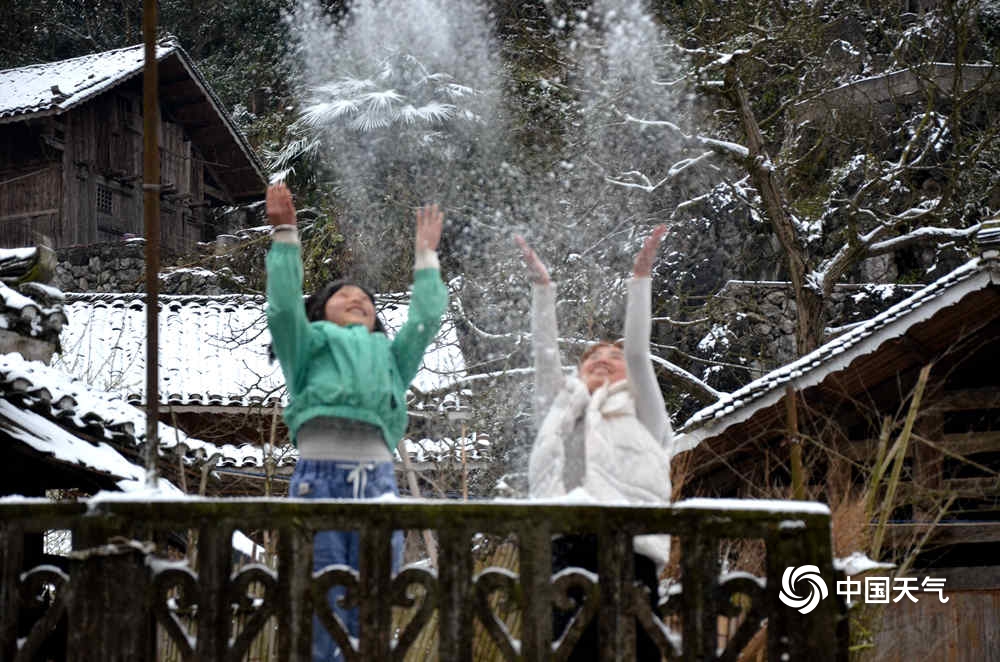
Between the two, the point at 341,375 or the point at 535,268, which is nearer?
the point at 341,375

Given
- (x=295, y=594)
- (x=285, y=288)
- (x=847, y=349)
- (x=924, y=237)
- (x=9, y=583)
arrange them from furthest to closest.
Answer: (x=924, y=237), (x=847, y=349), (x=285, y=288), (x=9, y=583), (x=295, y=594)

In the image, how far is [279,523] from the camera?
275cm

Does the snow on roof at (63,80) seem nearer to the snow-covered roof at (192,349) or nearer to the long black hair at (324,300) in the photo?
the snow-covered roof at (192,349)

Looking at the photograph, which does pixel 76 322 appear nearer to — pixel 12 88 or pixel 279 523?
pixel 12 88

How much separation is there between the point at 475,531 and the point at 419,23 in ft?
57.2

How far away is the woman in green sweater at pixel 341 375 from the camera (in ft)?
10.8

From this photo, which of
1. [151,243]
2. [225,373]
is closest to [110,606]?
[151,243]

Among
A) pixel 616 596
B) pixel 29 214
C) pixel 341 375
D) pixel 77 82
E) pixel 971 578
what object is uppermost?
pixel 77 82

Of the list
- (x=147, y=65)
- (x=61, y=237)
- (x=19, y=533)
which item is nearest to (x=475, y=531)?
(x=19, y=533)

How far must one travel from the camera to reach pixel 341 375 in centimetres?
338

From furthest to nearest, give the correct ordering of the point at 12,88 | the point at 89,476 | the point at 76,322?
the point at 12,88 → the point at 76,322 → the point at 89,476

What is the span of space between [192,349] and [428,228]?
982cm

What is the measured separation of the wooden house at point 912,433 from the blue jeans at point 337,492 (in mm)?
3872

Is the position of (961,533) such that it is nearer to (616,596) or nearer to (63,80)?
(616,596)
